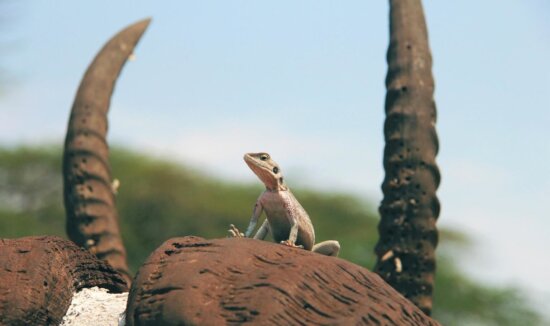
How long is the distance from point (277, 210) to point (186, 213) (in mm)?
14753

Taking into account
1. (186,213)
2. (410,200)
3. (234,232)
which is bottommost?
(234,232)

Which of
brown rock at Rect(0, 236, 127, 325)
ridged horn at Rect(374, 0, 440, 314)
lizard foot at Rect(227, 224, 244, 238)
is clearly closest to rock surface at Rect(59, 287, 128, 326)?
brown rock at Rect(0, 236, 127, 325)

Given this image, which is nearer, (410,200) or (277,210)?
(277,210)

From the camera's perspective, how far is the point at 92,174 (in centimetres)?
703

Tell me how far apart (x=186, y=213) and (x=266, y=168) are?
48.6 ft

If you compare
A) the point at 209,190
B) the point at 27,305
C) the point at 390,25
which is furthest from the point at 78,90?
the point at 209,190

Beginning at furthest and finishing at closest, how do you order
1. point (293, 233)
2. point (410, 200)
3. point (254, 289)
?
1. point (410, 200)
2. point (293, 233)
3. point (254, 289)

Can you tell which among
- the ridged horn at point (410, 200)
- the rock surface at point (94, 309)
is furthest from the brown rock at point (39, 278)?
the ridged horn at point (410, 200)

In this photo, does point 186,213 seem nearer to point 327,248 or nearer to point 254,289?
point 327,248

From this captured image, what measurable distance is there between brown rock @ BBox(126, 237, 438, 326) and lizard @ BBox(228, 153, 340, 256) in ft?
0.97

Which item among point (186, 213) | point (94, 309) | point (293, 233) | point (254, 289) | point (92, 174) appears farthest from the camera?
point (186, 213)

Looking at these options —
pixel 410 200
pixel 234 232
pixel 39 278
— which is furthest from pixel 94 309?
pixel 410 200

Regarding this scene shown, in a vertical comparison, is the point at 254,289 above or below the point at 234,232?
below

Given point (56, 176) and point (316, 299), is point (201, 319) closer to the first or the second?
point (316, 299)
